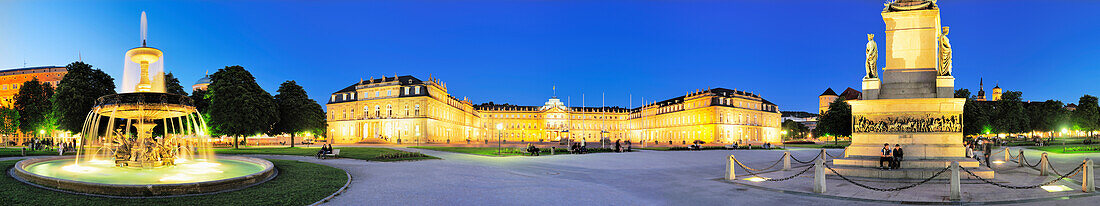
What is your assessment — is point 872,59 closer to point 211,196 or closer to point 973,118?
point 211,196

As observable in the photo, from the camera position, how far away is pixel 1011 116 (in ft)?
212

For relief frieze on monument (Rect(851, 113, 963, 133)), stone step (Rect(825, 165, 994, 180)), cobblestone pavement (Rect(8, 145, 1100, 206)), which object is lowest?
cobblestone pavement (Rect(8, 145, 1100, 206))

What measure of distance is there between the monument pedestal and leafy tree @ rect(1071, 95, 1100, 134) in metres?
77.3

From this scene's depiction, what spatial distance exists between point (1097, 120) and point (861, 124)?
81.6m

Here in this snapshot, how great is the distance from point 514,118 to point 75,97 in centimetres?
12422

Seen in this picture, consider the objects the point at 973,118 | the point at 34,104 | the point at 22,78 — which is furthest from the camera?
the point at 22,78

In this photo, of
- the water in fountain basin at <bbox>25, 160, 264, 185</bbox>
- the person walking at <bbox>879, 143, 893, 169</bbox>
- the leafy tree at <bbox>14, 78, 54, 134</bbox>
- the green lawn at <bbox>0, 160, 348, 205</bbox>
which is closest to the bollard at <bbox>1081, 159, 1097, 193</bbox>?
the person walking at <bbox>879, 143, 893, 169</bbox>

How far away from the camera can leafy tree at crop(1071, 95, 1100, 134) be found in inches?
2601

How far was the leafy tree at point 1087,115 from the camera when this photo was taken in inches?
2601

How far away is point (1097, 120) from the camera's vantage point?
6744 centimetres

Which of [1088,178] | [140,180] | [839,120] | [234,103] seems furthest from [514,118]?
[1088,178]

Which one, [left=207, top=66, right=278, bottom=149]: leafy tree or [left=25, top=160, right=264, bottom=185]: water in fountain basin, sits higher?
[left=207, top=66, right=278, bottom=149]: leafy tree

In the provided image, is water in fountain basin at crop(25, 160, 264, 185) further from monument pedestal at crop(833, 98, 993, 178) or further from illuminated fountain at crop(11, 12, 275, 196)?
monument pedestal at crop(833, 98, 993, 178)

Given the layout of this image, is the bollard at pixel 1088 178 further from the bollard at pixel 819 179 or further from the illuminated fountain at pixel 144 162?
the illuminated fountain at pixel 144 162
